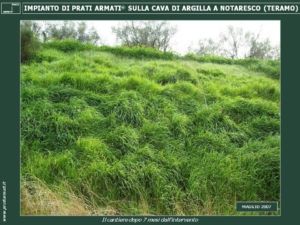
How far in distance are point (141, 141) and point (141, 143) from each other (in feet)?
0.13

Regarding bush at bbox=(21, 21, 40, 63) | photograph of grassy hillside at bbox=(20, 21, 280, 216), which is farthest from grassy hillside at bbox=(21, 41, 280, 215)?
bush at bbox=(21, 21, 40, 63)

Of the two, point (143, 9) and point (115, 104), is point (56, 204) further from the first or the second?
point (143, 9)

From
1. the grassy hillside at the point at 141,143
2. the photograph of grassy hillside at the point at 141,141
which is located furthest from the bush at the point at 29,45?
the grassy hillside at the point at 141,143

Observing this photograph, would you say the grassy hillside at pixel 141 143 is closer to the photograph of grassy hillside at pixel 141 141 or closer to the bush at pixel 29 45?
the photograph of grassy hillside at pixel 141 141

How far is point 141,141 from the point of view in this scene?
5.84m

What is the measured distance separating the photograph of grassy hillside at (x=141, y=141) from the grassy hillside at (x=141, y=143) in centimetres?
2

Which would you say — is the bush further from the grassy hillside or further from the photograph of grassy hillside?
the grassy hillside

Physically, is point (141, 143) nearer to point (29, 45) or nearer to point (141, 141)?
point (141, 141)

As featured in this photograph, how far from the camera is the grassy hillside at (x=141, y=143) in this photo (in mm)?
4938

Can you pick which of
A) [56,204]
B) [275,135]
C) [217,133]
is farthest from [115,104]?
[275,135]

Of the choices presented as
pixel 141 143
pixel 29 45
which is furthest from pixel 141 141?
pixel 29 45

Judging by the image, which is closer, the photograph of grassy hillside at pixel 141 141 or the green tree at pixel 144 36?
the photograph of grassy hillside at pixel 141 141

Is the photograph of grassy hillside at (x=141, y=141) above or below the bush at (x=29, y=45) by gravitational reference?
below

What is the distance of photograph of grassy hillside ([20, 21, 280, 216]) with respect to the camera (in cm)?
494
